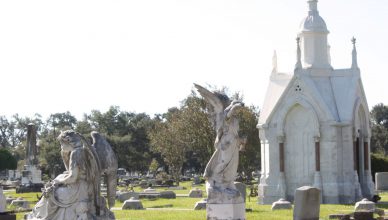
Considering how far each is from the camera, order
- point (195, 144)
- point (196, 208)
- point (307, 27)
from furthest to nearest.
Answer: point (195, 144)
point (307, 27)
point (196, 208)

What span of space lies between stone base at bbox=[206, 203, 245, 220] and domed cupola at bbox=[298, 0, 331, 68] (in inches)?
828

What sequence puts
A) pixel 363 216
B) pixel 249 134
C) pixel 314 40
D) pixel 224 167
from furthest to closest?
pixel 249 134
pixel 314 40
pixel 363 216
pixel 224 167

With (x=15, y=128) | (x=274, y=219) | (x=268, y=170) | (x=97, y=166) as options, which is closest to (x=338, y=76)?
(x=268, y=170)

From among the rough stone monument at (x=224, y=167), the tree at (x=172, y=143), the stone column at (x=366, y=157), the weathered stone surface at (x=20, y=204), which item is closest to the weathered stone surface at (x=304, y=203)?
the rough stone monument at (x=224, y=167)

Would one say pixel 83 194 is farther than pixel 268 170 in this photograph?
No

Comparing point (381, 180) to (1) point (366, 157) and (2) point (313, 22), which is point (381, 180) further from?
(2) point (313, 22)

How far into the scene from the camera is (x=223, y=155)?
17453 mm

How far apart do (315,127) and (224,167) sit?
18877 mm

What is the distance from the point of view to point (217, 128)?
17.6 metres

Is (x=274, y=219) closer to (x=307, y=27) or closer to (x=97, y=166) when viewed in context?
(x=97, y=166)

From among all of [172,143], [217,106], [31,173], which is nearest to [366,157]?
[217,106]

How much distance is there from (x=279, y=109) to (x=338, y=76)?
352 centimetres

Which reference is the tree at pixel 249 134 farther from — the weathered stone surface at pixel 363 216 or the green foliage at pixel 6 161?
the green foliage at pixel 6 161

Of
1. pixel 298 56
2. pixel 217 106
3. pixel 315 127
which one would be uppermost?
pixel 298 56
